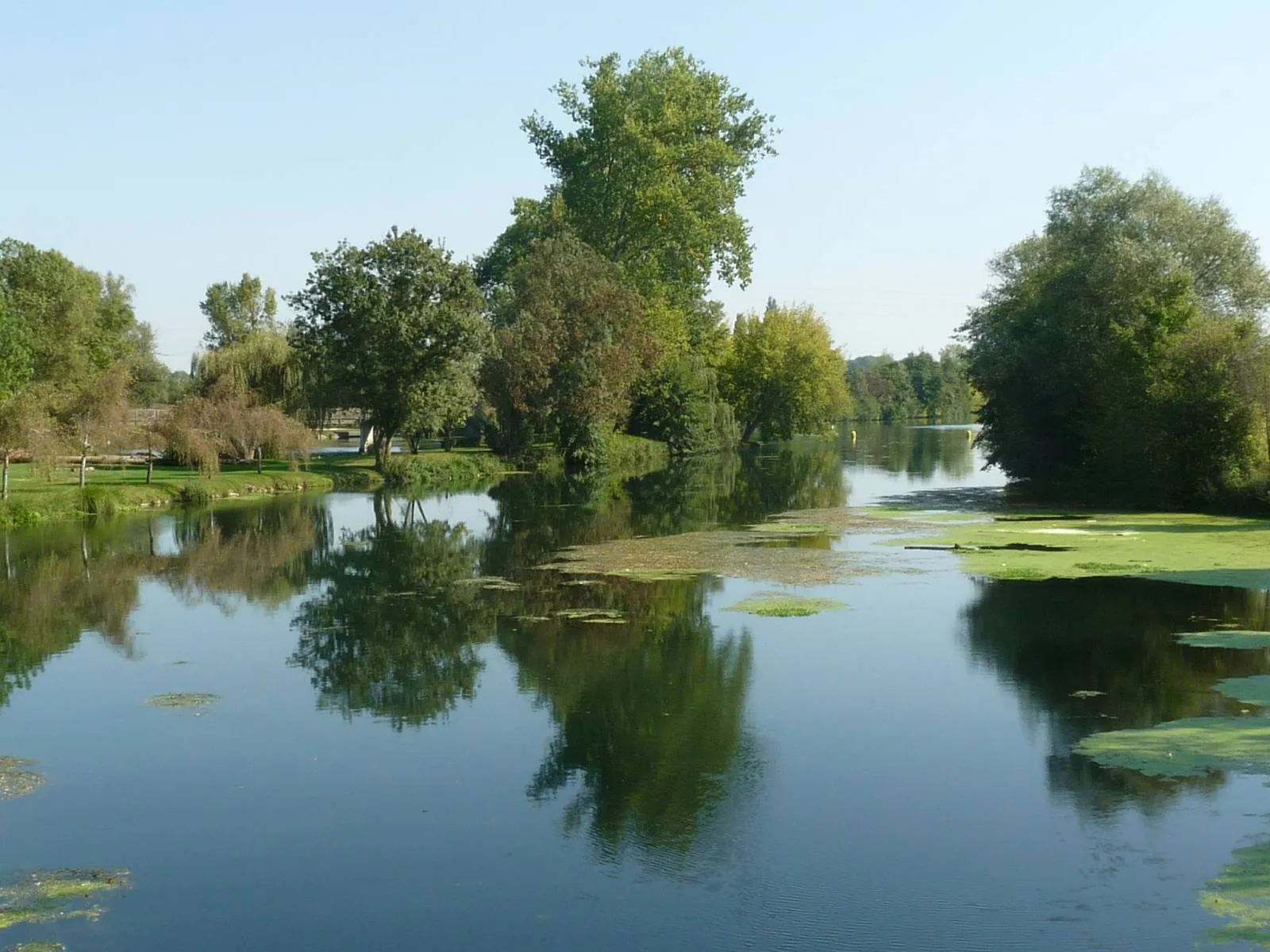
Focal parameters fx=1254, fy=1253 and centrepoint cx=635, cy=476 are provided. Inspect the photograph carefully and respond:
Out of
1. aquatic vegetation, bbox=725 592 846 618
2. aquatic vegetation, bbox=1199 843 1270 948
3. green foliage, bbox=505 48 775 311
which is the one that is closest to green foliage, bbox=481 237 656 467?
green foliage, bbox=505 48 775 311

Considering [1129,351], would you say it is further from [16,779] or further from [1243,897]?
[16,779]

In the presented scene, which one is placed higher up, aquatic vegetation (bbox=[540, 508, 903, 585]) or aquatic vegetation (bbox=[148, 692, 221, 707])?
aquatic vegetation (bbox=[540, 508, 903, 585])

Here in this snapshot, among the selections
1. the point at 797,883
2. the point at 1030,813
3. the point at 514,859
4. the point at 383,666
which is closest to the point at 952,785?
the point at 1030,813

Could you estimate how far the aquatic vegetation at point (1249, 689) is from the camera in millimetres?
12570

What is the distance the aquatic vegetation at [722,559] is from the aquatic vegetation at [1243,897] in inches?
509

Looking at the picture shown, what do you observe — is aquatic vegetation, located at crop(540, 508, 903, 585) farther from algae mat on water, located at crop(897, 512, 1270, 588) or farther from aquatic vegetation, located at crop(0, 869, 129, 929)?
aquatic vegetation, located at crop(0, 869, 129, 929)

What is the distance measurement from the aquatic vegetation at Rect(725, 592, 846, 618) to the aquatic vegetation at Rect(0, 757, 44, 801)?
33.7 ft

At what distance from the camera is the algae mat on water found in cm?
2162

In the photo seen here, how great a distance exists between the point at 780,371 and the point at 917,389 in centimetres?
8006

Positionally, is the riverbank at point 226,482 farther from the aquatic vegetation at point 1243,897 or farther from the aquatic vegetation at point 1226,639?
the aquatic vegetation at point 1243,897

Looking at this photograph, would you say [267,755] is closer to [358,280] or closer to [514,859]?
[514,859]

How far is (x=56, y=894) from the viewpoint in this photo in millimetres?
8203

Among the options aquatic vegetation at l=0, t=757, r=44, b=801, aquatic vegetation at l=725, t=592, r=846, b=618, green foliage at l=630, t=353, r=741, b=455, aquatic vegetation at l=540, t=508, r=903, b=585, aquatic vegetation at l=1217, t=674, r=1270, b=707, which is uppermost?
green foliage at l=630, t=353, r=741, b=455

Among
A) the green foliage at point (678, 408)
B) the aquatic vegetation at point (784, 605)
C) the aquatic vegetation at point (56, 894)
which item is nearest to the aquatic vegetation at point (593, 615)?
the aquatic vegetation at point (784, 605)
